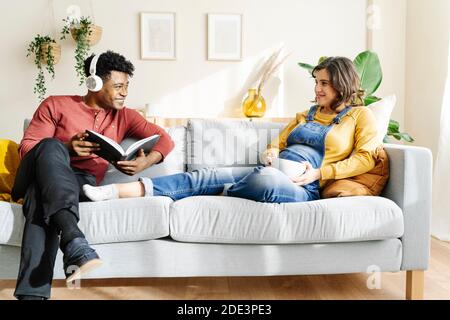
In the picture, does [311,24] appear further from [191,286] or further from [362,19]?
[191,286]

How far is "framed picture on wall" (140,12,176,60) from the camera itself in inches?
145

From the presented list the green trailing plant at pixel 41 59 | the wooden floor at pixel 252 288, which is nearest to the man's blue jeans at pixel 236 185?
the wooden floor at pixel 252 288

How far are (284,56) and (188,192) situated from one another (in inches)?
85.5

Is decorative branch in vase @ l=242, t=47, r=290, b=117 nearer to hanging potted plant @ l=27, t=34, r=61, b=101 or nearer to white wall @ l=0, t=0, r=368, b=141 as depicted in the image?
white wall @ l=0, t=0, r=368, b=141

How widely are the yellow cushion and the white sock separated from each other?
39 cm

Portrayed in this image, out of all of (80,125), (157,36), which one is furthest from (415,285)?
(157,36)

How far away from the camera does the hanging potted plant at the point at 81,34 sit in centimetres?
352

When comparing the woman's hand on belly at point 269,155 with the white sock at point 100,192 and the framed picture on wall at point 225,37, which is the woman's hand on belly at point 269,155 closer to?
the white sock at point 100,192

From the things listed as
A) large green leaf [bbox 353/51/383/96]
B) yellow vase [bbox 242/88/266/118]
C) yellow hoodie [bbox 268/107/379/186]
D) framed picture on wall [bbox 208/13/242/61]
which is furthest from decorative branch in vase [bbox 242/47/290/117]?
yellow hoodie [bbox 268/107/379/186]

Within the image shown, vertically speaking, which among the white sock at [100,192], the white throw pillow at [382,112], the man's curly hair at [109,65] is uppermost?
the man's curly hair at [109,65]

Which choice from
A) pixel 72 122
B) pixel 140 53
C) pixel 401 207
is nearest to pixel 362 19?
pixel 140 53

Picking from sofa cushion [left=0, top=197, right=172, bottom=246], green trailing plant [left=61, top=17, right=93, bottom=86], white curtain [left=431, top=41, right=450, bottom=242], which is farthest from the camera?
green trailing plant [left=61, top=17, right=93, bottom=86]

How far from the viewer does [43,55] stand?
3.57 m

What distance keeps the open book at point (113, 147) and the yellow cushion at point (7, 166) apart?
16.5 inches
